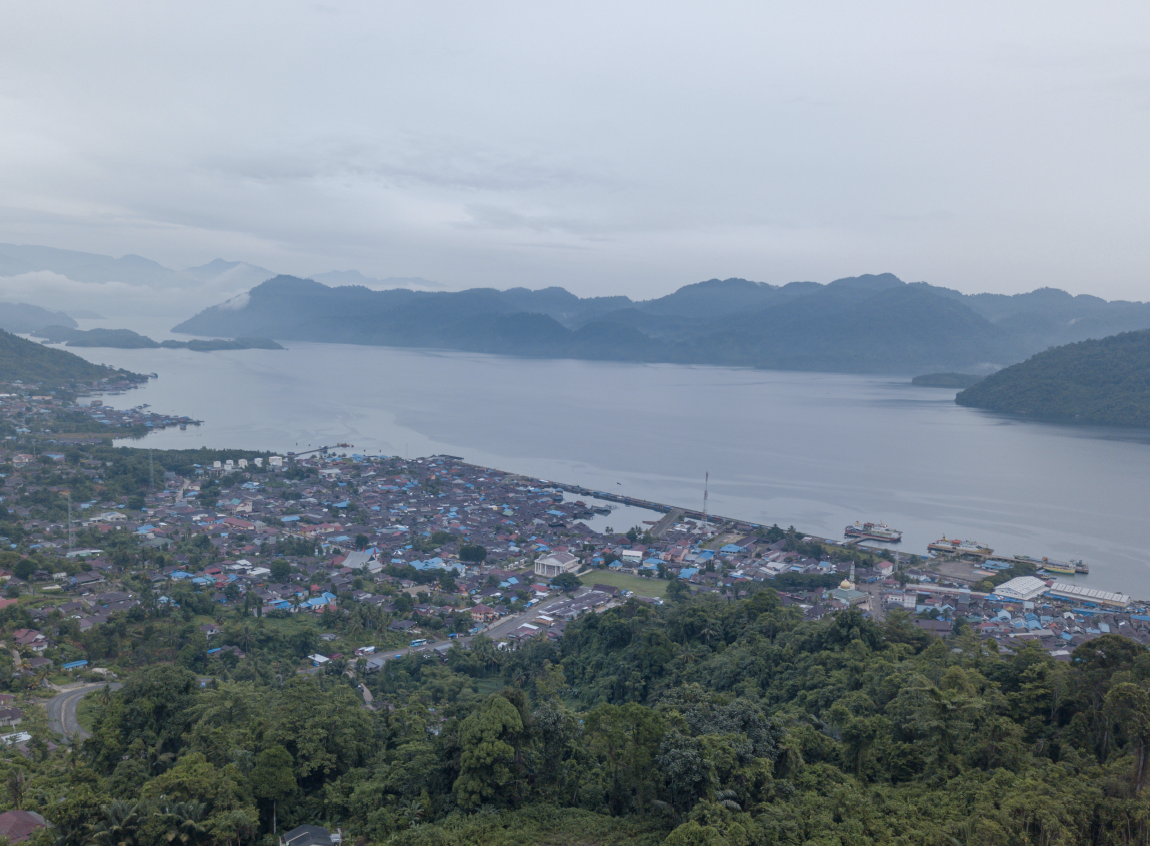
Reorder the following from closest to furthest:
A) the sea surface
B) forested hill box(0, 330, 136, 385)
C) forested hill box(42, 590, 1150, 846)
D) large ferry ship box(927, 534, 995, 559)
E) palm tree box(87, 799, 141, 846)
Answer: palm tree box(87, 799, 141, 846), forested hill box(42, 590, 1150, 846), large ferry ship box(927, 534, 995, 559), the sea surface, forested hill box(0, 330, 136, 385)

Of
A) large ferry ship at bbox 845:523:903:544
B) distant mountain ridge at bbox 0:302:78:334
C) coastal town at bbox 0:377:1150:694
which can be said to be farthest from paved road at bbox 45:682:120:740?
distant mountain ridge at bbox 0:302:78:334

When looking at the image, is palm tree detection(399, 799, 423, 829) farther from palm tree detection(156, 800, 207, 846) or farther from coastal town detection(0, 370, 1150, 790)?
coastal town detection(0, 370, 1150, 790)

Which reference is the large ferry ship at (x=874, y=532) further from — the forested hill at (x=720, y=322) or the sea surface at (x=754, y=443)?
the forested hill at (x=720, y=322)

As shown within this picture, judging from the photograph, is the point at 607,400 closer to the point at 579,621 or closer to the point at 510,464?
the point at 510,464

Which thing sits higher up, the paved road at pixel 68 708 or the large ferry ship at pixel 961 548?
the large ferry ship at pixel 961 548

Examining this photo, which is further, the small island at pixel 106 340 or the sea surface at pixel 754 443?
the small island at pixel 106 340

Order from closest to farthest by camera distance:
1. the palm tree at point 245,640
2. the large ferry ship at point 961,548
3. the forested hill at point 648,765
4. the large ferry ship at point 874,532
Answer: the forested hill at point 648,765 → the palm tree at point 245,640 → the large ferry ship at point 961,548 → the large ferry ship at point 874,532

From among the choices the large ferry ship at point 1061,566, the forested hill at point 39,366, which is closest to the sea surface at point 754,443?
the large ferry ship at point 1061,566
